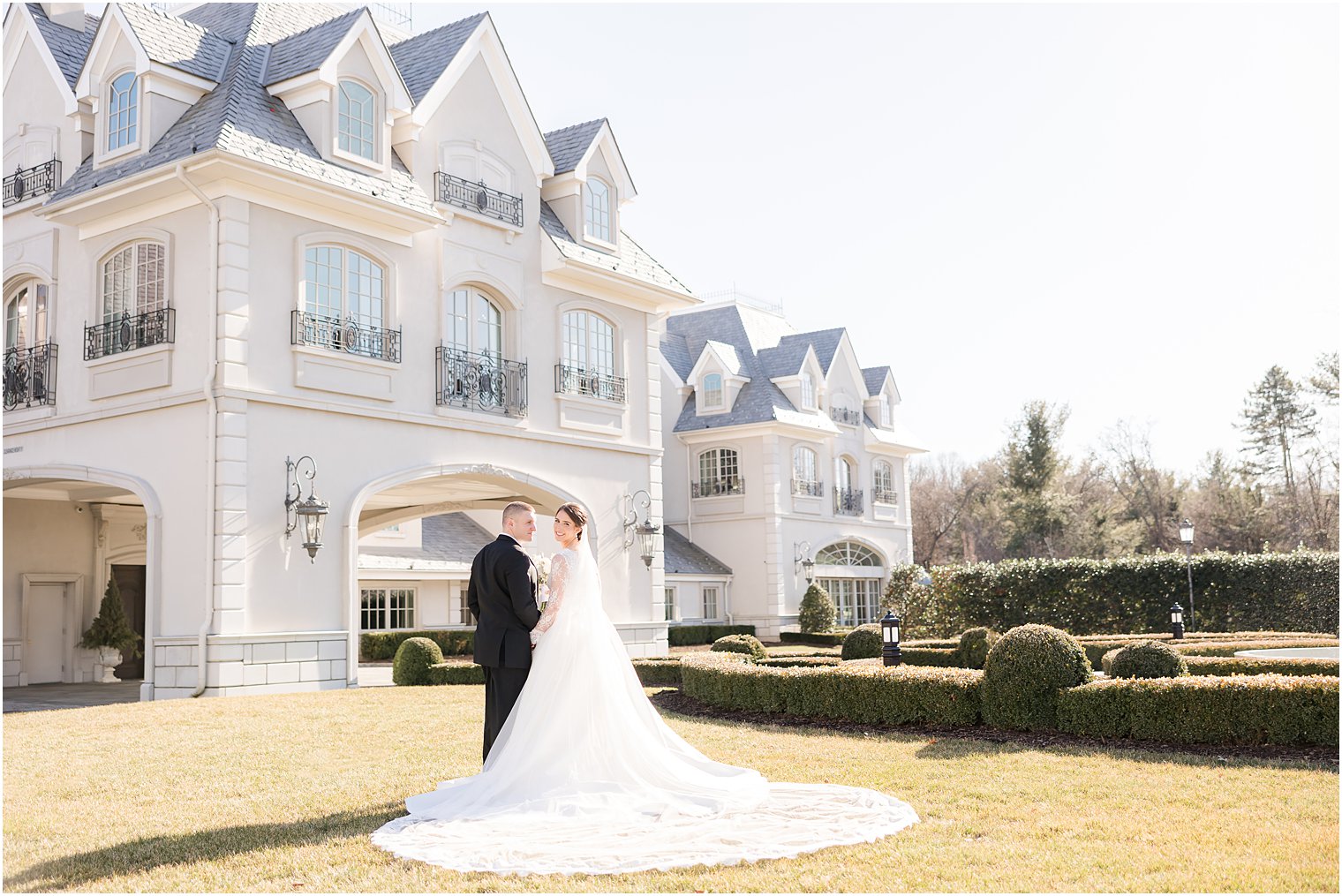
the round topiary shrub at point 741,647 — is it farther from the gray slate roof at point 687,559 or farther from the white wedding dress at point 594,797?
the gray slate roof at point 687,559

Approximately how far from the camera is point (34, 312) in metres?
20.6

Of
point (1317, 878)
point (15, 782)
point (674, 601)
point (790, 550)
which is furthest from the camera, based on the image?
point (790, 550)

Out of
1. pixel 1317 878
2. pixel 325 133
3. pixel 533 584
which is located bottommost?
pixel 1317 878

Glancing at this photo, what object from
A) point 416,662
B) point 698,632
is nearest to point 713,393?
point 698,632

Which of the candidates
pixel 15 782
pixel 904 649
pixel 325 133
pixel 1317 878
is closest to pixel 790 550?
pixel 904 649

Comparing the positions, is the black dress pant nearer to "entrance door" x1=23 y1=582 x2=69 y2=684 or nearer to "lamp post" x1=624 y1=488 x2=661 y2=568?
→ "lamp post" x1=624 y1=488 x2=661 y2=568

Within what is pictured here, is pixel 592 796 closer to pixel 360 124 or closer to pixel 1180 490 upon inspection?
pixel 360 124

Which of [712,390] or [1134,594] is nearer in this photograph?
[1134,594]

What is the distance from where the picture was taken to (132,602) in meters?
24.2

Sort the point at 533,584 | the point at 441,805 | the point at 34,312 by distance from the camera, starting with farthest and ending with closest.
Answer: the point at 34,312 → the point at 533,584 → the point at 441,805

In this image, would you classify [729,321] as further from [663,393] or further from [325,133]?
[325,133]

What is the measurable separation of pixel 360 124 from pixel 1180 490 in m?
48.5

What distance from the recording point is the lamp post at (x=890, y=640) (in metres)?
15.4

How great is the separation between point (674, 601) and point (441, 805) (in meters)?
27.9
